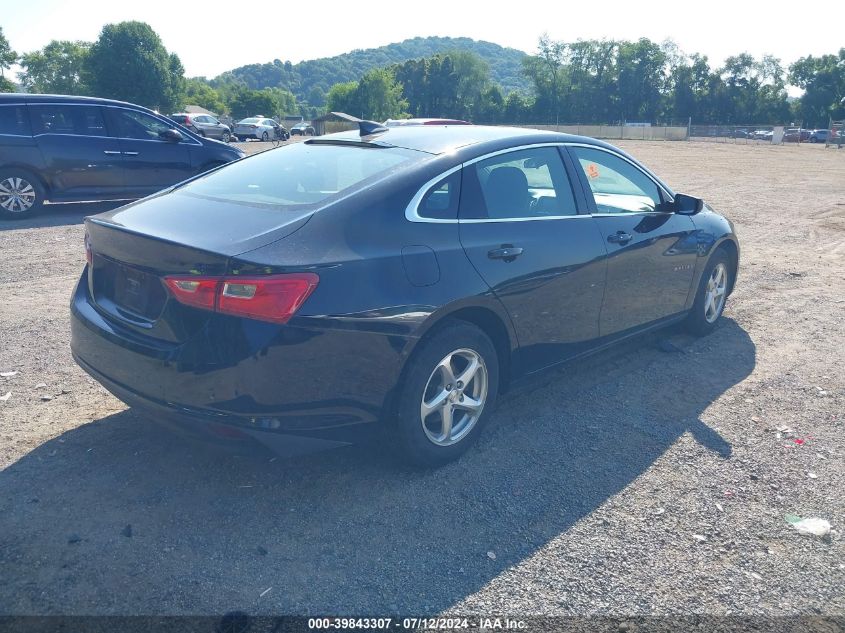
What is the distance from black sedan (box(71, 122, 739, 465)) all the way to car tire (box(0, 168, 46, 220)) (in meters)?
7.70

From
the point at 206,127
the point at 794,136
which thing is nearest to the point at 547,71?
the point at 794,136

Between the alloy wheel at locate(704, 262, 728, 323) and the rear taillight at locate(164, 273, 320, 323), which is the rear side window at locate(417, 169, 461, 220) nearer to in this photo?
the rear taillight at locate(164, 273, 320, 323)

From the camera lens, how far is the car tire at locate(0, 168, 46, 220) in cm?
1041

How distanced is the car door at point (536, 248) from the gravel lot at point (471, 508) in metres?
0.57

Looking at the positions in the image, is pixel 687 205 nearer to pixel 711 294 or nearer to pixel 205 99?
pixel 711 294

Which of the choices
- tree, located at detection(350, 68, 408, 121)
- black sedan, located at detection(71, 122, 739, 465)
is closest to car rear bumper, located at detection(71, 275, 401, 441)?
black sedan, located at detection(71, 122, 739, 465)

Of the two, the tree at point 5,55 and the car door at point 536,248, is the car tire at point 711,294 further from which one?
the tree at point 5,55

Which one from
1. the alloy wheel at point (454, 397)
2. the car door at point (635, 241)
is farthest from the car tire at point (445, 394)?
the car door at point (635, 241)

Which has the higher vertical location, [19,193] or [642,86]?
[642,86]

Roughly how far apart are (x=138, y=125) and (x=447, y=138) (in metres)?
8.89

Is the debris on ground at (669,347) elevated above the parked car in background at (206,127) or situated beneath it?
situated beneath

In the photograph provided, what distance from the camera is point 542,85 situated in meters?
118

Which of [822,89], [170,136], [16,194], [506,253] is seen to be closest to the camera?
[506,253]

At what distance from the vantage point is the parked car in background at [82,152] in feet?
34.0
